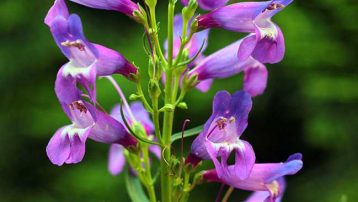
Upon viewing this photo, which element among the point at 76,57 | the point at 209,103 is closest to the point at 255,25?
the point at 76,57

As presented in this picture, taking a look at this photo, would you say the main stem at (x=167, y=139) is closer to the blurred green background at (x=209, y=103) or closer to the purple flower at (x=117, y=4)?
the purple flower at (x=117, y=4)

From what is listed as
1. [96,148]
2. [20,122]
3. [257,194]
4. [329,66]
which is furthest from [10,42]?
[257,194]

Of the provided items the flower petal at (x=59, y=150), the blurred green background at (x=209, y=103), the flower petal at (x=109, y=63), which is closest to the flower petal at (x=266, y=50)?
the flower petal at (x=109, y=63)

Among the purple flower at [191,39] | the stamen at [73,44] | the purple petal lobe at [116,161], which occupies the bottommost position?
the purple petal lobe at [116,161]

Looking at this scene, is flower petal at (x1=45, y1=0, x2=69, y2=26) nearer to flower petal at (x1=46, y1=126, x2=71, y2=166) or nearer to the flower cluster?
the flower cluster

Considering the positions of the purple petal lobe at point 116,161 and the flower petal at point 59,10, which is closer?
the flower petal at point 59,10

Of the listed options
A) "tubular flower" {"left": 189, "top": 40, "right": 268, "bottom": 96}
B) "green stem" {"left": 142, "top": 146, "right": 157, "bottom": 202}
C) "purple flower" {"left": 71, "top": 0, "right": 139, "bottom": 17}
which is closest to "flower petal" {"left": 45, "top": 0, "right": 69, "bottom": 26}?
"purple flower" {"left": 71, "top": 0, "right": 139, "bottom": 17}
